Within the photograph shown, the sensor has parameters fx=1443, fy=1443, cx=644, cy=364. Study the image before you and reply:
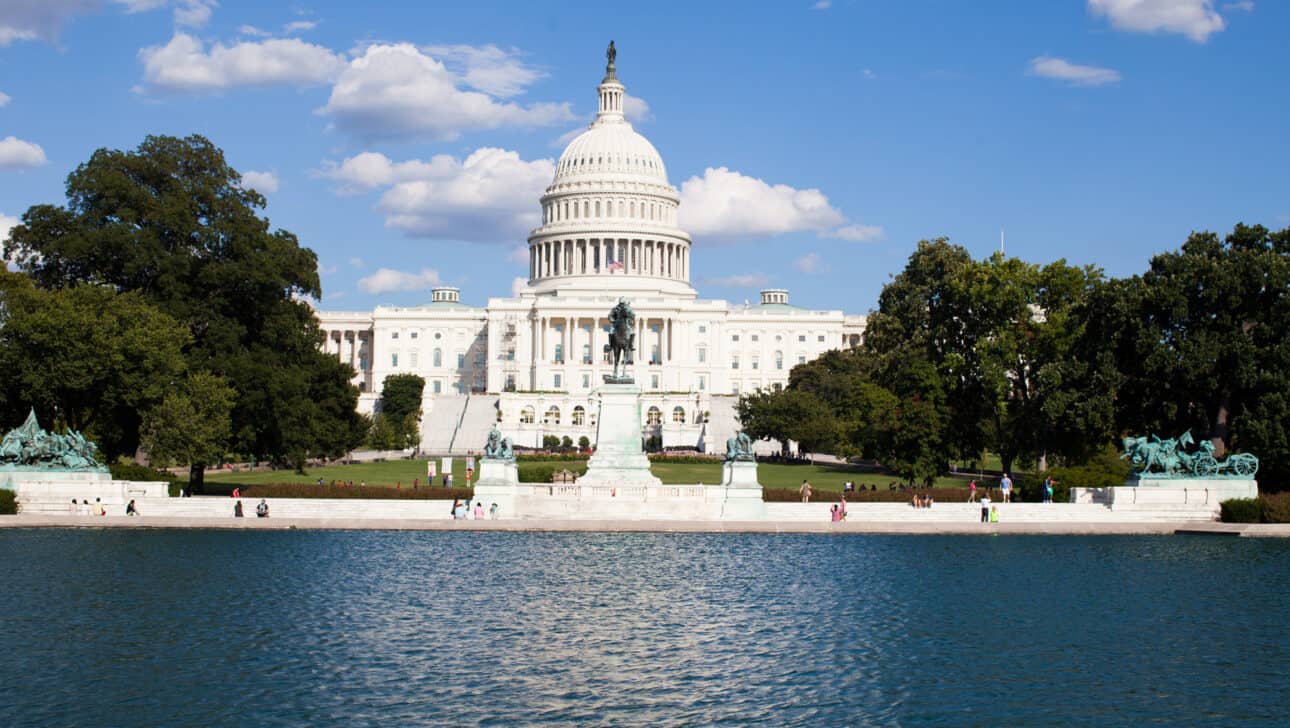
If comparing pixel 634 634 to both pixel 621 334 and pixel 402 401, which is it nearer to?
pixel 621 334

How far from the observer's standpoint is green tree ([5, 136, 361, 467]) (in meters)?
52.3

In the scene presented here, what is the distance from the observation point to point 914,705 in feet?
63.3

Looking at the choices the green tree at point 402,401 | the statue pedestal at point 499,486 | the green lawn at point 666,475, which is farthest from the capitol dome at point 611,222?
the statue pedestal at point 499,486

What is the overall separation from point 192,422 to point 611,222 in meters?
107

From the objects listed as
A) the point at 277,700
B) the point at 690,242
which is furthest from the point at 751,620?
the point at 690,242

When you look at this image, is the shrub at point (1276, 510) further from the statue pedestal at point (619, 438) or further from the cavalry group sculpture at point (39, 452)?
the cavalry group sculpture at point (39, 452)

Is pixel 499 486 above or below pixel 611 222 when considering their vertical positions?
below

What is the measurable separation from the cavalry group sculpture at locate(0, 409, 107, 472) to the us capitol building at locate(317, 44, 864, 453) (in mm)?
90590

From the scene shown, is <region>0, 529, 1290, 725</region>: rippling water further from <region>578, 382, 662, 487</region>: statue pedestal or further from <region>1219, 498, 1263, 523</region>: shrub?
<region>578, 382, 662, 487</region>: statue pedestal

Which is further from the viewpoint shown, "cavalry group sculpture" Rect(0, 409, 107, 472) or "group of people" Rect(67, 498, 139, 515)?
"cavalry group sculpture" Rect(0, 409, 107, 472)

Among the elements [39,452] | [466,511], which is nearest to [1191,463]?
[466,511]

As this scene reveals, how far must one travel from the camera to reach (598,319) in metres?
143

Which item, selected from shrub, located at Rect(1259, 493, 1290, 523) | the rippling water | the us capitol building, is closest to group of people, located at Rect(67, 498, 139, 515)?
the rippling water

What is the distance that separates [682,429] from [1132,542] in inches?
2686
